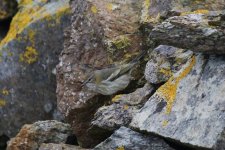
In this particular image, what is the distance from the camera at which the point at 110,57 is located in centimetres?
823

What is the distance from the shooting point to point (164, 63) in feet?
23.6

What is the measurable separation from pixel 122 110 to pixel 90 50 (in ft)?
5.50

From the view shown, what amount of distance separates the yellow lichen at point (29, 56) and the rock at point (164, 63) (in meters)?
3.37

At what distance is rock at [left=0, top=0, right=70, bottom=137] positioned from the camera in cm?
1020

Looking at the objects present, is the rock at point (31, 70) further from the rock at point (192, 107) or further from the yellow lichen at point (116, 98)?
the rock at point (192, 107)

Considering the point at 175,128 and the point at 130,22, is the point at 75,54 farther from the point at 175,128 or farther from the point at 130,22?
the point at 175,128

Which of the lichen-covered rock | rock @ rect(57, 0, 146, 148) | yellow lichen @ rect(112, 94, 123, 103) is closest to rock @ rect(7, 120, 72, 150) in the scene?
rock @ rect(57, 0, 146, 148)

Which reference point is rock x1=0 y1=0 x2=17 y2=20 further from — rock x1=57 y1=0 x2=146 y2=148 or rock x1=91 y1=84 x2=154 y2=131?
rock x1=91 y1=84 x2=154 y2=131

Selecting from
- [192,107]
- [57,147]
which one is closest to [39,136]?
[57,147]

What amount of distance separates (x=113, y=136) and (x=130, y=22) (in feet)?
7.52

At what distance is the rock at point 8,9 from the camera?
11625 millimetres

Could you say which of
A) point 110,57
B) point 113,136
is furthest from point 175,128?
point 110,57

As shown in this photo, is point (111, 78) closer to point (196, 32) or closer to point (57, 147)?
point (57, 147)

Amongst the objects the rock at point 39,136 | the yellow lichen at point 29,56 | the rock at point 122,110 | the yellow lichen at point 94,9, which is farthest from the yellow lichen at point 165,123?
the yellow lichen at point 29,56
